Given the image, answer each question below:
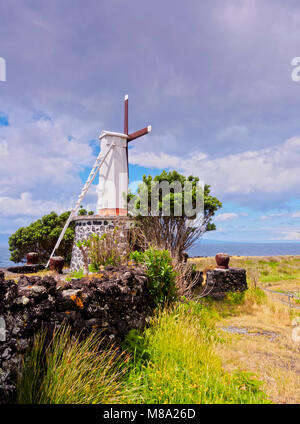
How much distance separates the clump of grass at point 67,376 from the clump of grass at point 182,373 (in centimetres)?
40

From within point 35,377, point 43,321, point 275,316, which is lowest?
point 275,316

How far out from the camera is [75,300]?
4.22 metres

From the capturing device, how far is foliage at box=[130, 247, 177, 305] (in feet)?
22.7

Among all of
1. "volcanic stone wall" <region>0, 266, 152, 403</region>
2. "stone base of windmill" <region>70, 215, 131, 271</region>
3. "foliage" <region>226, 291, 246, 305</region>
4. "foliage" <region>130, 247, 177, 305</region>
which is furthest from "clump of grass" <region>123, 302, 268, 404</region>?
"stone base of windmill" <region>70, 215, 131, 271</region>

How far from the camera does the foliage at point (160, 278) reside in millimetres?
6930

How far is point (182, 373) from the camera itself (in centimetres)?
445

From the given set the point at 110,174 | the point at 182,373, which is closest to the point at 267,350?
the point at 182,373

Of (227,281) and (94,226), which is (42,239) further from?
(227,281)

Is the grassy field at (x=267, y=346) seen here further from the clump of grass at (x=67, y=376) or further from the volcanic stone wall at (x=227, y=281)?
the clump of grass at (x=67, y=376)

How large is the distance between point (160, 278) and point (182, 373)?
2.81 metres

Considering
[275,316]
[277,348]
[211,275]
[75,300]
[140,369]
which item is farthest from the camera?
[211,275]
